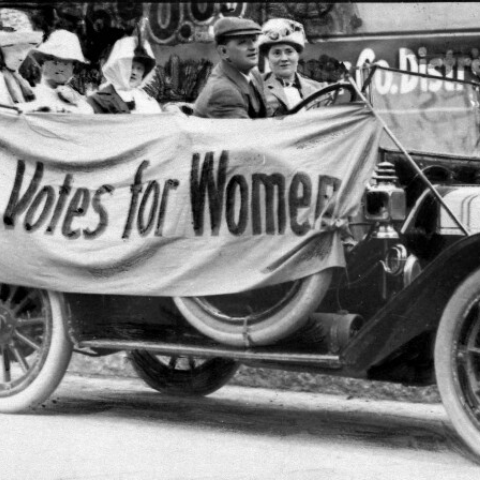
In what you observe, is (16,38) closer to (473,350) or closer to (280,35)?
(280,35)

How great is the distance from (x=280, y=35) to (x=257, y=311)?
1.94m

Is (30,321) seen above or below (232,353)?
below

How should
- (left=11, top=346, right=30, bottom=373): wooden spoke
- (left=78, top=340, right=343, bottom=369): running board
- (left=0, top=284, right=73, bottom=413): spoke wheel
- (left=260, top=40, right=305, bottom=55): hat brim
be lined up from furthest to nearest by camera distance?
1. (left=260, top=40, right=305, bottom=55): hat brim
2. (left=11, top=346, right=30, bottom=373): wooden spoke
3. (left=0, top=284, right=73, bottom=413): spoke wheel
4. (left=78, top=340, right=343, bottom=369): running board

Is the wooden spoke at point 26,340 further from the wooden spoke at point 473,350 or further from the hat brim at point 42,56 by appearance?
the wooden spoke at point 473,350

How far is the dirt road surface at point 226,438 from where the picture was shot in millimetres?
4840

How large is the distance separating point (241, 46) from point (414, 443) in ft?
7.18

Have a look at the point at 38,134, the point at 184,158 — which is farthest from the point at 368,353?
the point at 38,134

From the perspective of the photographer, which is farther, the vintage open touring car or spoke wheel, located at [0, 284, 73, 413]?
spoke wheel, located at [0, 284, 73, 413]

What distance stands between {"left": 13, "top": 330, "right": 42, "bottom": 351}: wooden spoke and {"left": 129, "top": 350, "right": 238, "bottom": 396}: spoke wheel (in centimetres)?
74

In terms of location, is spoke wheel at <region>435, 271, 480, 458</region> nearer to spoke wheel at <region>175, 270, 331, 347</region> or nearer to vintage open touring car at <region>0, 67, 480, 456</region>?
vintage open touring car at <region>0, 67, 480, 456</region>

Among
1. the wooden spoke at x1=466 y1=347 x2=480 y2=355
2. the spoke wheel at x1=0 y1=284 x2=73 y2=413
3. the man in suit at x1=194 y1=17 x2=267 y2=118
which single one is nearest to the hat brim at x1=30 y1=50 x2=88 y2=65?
the man in suit at x1=194 y1=17 x2=267 y2=118

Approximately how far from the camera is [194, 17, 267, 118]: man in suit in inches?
230

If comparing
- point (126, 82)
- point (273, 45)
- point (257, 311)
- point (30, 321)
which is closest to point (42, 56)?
point (126, 82)

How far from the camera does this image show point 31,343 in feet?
20.6
